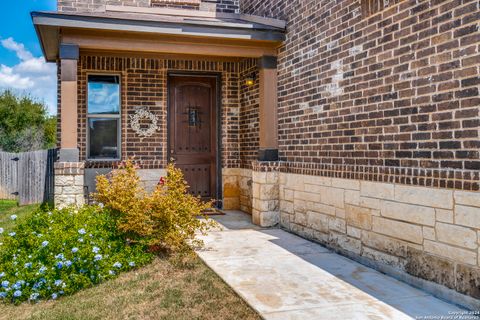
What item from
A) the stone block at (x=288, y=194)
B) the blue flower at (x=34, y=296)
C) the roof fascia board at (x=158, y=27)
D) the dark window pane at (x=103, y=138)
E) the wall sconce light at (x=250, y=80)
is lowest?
the blue flower at (x=34, y=296)

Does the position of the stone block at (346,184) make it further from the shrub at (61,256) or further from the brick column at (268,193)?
the shrub at (61,256)

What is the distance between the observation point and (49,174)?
953cm

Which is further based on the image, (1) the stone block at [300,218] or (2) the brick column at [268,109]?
(2) the brick column at [268,109]

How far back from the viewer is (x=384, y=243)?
453 centimetres

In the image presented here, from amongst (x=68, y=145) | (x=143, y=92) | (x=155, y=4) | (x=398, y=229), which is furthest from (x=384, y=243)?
(x=155, y=4)

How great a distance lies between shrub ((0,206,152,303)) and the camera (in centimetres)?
408

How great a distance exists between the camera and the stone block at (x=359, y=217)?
4789mm

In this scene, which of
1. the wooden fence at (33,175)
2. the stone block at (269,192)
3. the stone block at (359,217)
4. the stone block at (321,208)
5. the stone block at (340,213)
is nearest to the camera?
the stone block at (359,217)

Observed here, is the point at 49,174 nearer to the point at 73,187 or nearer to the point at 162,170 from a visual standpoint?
the point at 162,170

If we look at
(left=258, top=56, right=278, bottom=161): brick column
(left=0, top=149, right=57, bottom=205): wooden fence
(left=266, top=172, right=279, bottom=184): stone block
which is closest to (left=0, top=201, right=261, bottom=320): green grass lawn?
(left=266, top=172, right=279, bottom=184): stone block

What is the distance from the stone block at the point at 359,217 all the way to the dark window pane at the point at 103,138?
4748mm

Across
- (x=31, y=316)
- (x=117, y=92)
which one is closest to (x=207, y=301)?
(x=31, y=316)

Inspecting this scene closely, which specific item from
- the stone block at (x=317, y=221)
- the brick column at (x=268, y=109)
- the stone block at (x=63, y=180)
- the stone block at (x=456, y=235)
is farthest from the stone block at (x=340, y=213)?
the stone block at (x=63, y=180)

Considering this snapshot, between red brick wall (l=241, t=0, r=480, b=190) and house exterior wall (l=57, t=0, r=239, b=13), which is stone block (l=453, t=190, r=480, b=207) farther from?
house exterior wall (l=57, t=0, r=239, b=13)
